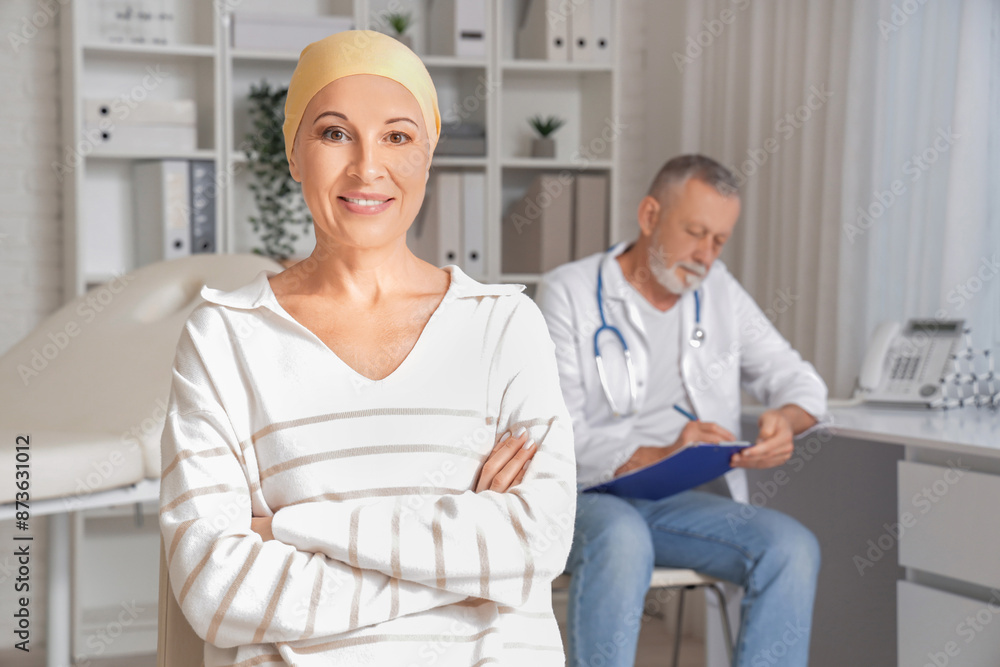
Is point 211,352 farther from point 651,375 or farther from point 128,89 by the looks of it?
point 128,89

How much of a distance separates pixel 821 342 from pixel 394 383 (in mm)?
1952

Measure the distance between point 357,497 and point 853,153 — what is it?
2.02 m

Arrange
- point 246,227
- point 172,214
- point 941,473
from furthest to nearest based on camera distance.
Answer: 1. point 246,227
2. point 172,214
3. point 941,473

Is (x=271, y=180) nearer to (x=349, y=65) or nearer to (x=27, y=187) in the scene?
(x=27, y=187)

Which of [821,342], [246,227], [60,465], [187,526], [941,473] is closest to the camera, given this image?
[187,526]

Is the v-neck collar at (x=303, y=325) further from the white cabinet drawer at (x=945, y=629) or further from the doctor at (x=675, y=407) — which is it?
the white cabinet drawer at (x=945, y=629)

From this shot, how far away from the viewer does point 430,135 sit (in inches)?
41.2

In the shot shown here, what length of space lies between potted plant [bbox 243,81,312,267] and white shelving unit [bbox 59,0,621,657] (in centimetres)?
6

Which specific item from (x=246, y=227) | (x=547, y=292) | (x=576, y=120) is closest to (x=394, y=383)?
(x=547, y=292)

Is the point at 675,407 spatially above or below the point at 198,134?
below
